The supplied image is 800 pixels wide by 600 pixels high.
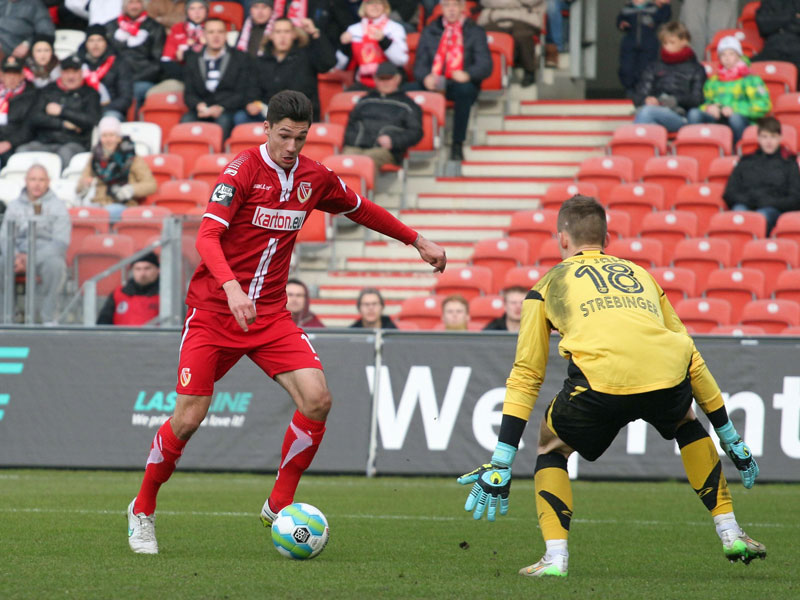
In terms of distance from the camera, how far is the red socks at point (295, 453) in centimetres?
670

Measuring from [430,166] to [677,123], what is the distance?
3.20 metres

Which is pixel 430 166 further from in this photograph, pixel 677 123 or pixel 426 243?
pixel 426 243

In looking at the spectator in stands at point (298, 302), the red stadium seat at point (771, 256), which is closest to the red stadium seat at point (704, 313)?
the red stadium seat at point (771, 256)

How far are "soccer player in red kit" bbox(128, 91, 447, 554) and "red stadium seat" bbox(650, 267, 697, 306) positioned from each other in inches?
288

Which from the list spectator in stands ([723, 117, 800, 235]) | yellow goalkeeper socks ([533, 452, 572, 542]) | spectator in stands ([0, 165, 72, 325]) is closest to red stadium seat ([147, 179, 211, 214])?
spectator in stands ([0, 165, 72, 325])

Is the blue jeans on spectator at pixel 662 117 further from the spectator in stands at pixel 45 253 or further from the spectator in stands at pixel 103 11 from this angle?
the spectator in stands at pixel 103 11

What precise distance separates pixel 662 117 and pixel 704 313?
385 centimetres

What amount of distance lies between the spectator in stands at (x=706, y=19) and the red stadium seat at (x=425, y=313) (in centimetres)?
615

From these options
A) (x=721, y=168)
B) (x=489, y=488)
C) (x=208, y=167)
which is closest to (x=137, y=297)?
(x=208, y=167)

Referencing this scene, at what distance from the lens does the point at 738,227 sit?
46.9 feet

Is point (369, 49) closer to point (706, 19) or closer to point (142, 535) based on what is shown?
point (706, 19)

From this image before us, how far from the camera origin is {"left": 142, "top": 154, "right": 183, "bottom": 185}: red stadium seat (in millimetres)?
16391

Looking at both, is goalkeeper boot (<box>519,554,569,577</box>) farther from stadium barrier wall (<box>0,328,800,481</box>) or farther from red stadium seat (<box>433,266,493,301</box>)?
red stadium seat (<box>433,266,493,301</box>)

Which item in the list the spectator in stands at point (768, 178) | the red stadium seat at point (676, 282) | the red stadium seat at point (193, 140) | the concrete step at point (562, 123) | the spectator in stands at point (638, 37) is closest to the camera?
the red stadium seat at point (676, 282)
